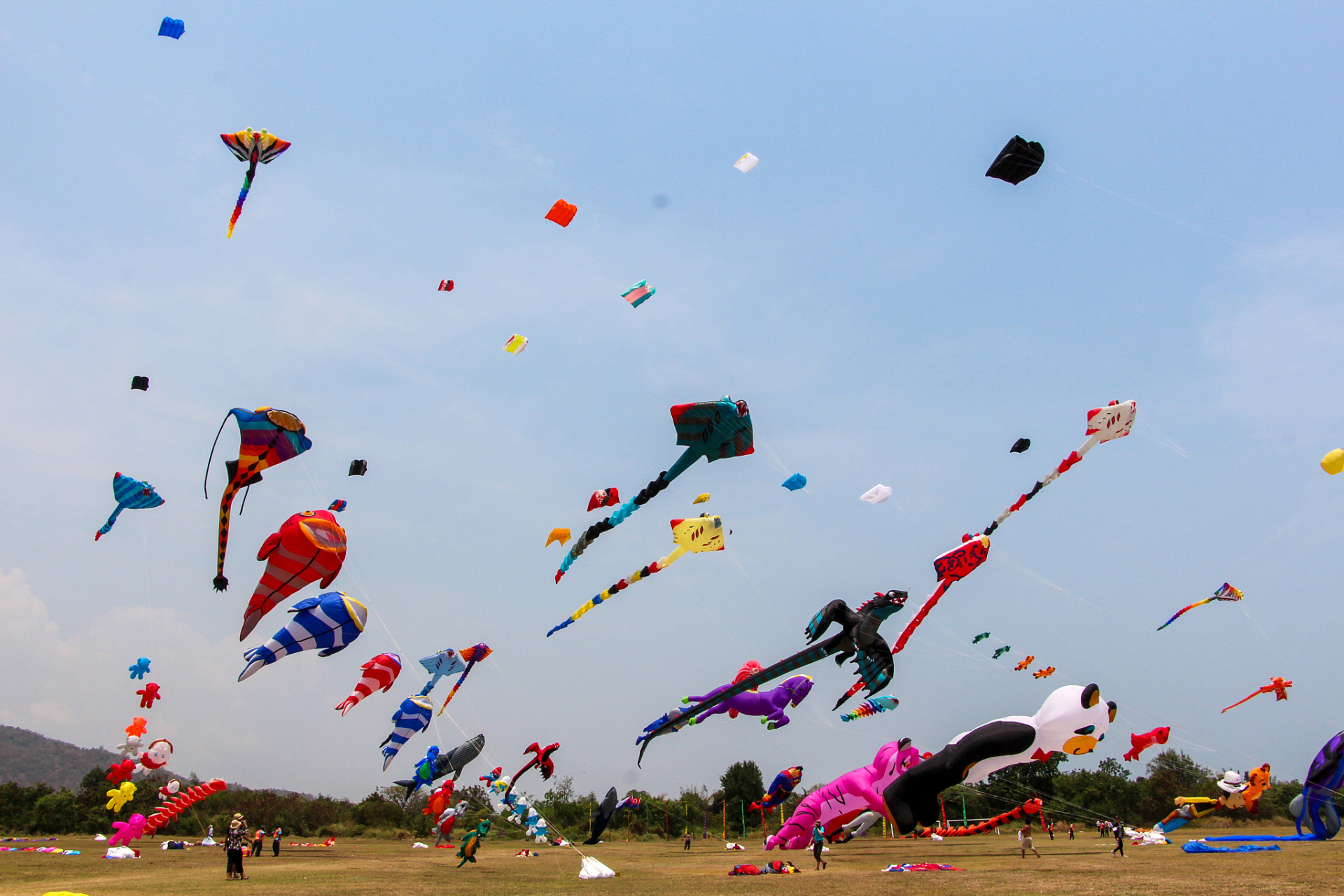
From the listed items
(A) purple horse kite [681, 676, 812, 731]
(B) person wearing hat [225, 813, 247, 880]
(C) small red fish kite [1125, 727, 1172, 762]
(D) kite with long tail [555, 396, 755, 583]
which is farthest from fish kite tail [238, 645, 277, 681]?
(C) small red fish kite [1125, 727, 1172, 762]

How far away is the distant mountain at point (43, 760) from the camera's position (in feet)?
455

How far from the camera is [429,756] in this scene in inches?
927

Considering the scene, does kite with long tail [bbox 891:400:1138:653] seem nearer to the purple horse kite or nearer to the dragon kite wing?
the purple horse kite

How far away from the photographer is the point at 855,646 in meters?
14.9

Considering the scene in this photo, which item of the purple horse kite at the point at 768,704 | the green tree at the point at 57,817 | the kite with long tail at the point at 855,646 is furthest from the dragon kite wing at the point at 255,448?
the green tree at the point at 57,817

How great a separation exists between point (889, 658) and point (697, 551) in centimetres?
466

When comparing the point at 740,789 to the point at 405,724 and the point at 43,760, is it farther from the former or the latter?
the point at 43,760

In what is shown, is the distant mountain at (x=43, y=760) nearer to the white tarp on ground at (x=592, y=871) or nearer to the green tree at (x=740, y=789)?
the green tree at (x=740, y=789)

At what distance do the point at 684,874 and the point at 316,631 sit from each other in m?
10.4

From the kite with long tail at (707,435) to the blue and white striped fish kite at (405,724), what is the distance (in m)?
9.14

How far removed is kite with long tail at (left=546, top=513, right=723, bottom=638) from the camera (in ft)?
56.6

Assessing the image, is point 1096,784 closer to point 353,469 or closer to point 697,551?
point 697,551

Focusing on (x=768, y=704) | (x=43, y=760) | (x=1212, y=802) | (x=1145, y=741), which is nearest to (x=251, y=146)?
(x=768, y=704)

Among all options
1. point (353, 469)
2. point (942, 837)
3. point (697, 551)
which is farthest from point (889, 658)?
point (942, 837)
